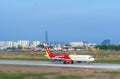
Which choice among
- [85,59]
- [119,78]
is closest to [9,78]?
[119,78]

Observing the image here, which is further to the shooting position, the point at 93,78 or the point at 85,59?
the point at 85,59

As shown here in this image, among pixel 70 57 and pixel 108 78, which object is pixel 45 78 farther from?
pixel 70 57

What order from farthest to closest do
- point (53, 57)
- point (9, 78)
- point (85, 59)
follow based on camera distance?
point (53, 57) → point (85, 59) → point (9, 78)

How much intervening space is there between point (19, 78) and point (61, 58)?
150 ft

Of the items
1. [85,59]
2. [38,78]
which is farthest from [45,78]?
[85,59]

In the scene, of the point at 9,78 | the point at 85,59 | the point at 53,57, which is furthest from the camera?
the point at 53,57

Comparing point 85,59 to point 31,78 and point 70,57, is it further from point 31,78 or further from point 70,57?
point 31,78

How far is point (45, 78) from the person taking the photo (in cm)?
3819

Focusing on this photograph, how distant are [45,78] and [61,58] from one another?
4472 centimetres

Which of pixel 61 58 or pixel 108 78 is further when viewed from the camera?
pixel 61 58

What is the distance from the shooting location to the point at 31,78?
37.3 m

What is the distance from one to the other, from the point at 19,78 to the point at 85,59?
146ft

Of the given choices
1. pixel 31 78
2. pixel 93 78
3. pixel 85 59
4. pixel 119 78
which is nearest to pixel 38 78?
pixel 31 78

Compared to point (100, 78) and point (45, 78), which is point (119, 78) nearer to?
point (100, 78)
